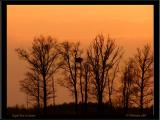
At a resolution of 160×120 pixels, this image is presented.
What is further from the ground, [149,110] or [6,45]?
[6,45]

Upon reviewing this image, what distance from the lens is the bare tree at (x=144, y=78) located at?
29.5ft

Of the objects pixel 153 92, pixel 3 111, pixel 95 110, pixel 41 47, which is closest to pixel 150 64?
pixel 153 92

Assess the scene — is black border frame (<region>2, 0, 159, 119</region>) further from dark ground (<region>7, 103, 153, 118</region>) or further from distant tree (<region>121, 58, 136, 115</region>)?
distant tree (<region>121, 58, 136, 115</region>)

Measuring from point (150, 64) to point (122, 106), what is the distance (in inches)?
29.4

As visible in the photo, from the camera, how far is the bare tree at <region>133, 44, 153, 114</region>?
8.99 meters

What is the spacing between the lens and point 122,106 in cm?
916

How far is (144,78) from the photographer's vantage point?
30.1ft

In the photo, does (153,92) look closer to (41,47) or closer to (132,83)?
(132,83)
